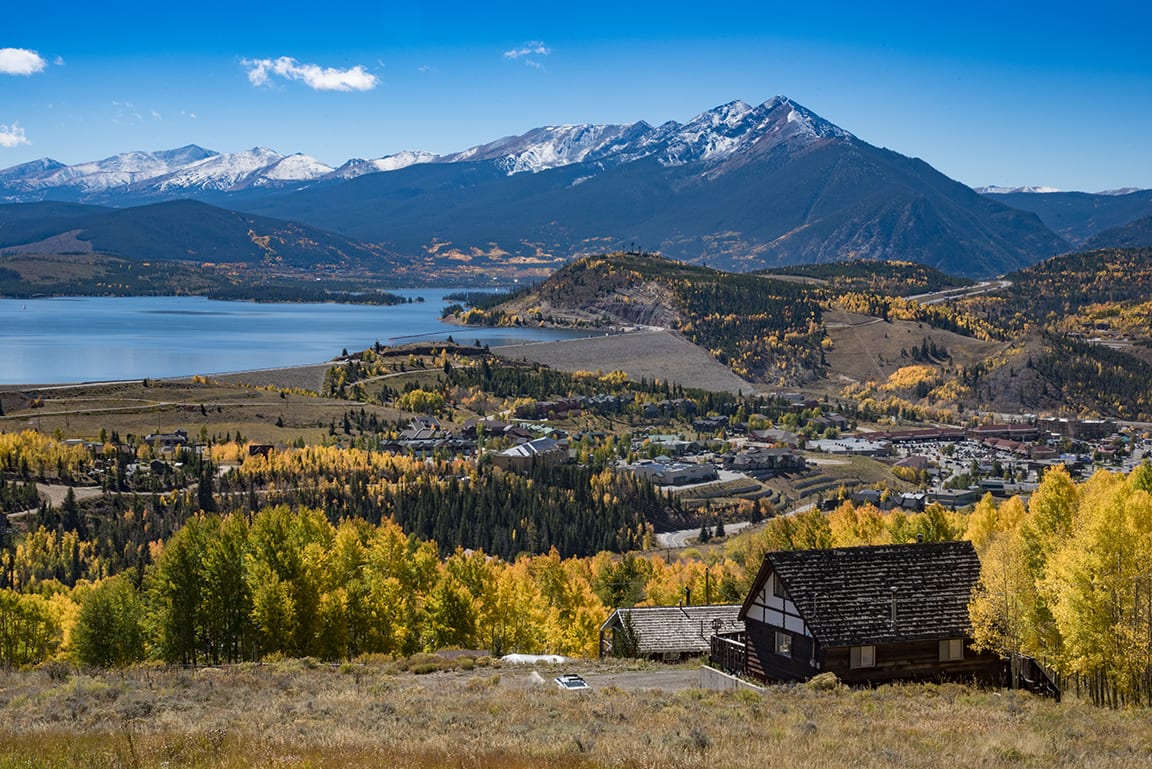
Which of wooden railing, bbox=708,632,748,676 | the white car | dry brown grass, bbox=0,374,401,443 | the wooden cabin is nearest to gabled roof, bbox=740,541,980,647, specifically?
the wooden cabin

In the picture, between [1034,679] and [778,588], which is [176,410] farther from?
[1034,679]

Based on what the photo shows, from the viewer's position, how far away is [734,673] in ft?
117

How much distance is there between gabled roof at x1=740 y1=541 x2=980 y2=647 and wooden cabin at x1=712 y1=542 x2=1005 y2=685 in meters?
0.03

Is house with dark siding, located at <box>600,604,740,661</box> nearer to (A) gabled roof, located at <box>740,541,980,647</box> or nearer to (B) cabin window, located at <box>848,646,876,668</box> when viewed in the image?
(A) gabled roof, located at <box>740,541,980,647</box>

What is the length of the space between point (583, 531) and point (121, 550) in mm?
36170

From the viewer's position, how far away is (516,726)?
23.4 m

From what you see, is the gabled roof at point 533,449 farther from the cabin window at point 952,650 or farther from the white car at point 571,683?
the cabin window at point 952,650

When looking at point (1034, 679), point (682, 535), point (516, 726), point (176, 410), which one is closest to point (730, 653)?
point (1034, 679)

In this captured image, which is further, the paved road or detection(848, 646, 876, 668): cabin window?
the paved road

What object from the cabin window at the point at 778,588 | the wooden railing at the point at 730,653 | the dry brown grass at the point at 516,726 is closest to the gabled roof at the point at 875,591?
the cabin window at the point at 778,588

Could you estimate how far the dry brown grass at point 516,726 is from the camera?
19578 millimetres

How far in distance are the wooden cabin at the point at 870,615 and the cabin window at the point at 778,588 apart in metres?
0.04

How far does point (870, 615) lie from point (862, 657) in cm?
112

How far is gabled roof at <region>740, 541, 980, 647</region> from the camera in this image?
31.8 meters
